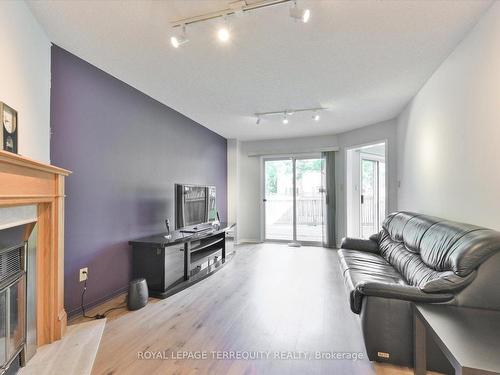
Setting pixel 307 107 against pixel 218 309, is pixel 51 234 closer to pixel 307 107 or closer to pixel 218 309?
pixel 218 309

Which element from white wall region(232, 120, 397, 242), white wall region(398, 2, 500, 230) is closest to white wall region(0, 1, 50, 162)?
white wall region(398, 2, 500, 230)

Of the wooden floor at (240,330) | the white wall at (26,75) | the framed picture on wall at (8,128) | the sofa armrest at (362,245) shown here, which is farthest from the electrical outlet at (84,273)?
the sofa armrest at (362,245)

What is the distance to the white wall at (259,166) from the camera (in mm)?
5453

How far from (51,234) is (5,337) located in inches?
27.0

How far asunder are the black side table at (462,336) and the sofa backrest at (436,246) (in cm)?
24

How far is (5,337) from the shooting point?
1.45 m

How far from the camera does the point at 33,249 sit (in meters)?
1.82

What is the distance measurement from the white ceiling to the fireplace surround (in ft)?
3.76

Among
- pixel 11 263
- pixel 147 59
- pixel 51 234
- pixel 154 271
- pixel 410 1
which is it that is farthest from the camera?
pixel 154 271

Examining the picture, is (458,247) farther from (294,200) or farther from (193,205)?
(294,200)

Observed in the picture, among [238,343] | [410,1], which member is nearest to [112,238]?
[238,343]

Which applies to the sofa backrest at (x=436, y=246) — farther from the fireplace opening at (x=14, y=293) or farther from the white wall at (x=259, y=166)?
the fireplace opening at (x=14, y=293)

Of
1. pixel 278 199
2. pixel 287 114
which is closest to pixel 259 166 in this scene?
pixel 278 199

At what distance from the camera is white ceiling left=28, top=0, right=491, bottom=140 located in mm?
1794
